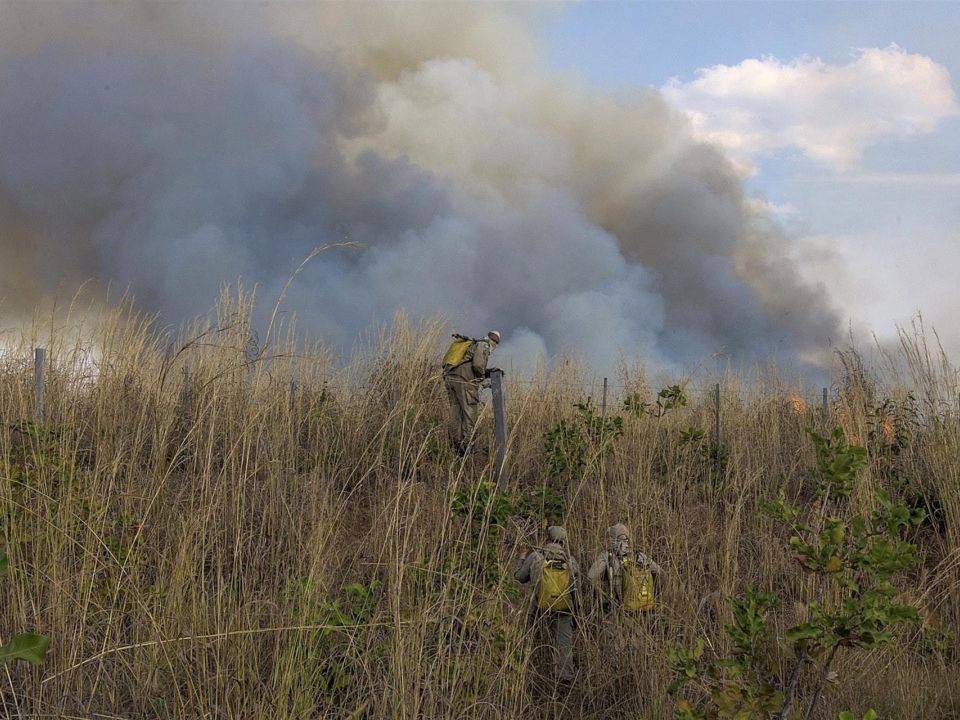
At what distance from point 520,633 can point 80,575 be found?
1622 mm

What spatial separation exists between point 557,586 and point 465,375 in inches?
190

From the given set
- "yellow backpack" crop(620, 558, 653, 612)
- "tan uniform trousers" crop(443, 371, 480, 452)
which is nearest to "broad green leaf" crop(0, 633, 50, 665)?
"yellow backpack" crop(620, 558, 653, 612)

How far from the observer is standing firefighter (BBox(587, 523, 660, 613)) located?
3803mm

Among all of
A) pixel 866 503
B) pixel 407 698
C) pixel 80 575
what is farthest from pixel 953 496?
pixel 80 575

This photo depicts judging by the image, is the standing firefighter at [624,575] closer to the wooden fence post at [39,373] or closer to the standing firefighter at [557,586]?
the standing firefighter at [557,586]

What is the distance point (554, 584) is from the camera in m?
3.94

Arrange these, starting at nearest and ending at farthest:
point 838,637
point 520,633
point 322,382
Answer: point 838,637 → point 520,633 → point 322,382

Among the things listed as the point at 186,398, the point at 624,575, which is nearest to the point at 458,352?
the point at 186,398

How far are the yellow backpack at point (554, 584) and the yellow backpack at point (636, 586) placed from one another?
261 millimetres

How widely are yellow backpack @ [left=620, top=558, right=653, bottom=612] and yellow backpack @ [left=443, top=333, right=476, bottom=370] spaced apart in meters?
4.87

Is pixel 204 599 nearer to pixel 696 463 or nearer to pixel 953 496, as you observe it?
pixel 953 496

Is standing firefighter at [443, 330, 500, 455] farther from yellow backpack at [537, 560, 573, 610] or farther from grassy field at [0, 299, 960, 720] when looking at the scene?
yellow backpack at [537, 560, 573, 610]

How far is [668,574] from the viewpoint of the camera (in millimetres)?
4125

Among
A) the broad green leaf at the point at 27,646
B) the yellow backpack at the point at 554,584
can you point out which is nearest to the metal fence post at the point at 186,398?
the yellow backpack at the point at 554,584
